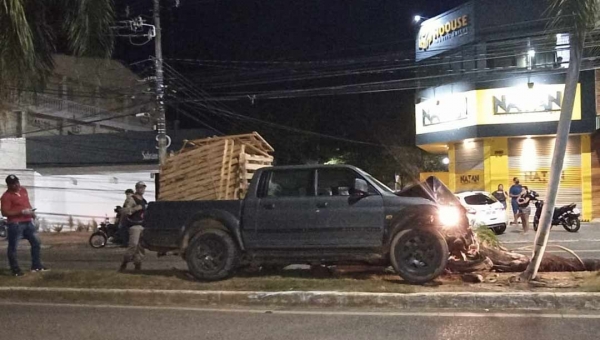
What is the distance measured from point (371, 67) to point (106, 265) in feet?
64.3

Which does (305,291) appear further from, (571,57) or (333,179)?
(571,57)

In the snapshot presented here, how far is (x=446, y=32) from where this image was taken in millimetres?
28719

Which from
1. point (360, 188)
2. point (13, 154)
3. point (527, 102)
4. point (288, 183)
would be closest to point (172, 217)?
point (288, 183)

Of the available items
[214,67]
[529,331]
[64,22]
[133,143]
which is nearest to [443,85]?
[214,67]

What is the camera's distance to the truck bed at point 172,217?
966cm

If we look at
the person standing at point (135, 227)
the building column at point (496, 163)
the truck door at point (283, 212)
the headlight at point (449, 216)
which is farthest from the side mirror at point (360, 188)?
the building column at point (496, 163)

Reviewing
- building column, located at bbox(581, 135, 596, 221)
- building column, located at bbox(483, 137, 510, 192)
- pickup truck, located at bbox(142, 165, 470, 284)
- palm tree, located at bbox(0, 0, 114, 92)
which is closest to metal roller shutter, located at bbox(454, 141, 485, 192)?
building column, located at bbox(483, 137, 510, 192)

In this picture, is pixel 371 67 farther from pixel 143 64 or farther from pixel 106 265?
pixel 106 265

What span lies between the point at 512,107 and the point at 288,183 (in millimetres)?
17646

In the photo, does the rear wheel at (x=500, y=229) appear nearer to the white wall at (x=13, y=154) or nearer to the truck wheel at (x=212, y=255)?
the truck wheel at (x=212, y=255)

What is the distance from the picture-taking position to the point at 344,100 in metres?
40.2

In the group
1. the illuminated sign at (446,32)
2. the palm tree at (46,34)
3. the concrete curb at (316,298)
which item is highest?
the illuminated sign at (446,32)

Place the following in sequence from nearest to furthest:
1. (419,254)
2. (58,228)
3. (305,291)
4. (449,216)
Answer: (305,291)
(419,254)
(449,216)
(58,228)

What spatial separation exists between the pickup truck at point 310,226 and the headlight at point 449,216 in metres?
0.01
